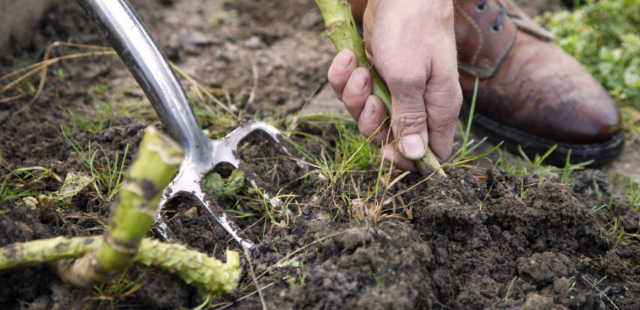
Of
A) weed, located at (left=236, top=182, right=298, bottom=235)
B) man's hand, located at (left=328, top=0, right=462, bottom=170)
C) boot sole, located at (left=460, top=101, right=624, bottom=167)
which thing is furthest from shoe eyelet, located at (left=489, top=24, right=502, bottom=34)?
weed, located at (left=236, top=182, right=298, bottom=235)

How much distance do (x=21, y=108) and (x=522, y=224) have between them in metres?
2.27

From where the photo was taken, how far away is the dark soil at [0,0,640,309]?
1.07 m

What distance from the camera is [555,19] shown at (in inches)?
113

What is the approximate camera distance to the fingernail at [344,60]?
156cm

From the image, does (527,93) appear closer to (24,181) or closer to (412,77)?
(412,77)

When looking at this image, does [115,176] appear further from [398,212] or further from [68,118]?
[398,212]

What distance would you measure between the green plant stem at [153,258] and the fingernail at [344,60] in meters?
0.85

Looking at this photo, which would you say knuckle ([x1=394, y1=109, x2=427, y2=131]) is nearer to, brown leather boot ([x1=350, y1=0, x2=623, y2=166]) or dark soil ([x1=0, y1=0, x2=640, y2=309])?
dark soil ([x1=0, y1=0, x2=640, y2=309])

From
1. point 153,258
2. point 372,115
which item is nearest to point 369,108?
point 372,115

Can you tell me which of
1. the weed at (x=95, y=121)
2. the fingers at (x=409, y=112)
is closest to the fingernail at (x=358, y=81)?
the fingers at (x=409, y=112)

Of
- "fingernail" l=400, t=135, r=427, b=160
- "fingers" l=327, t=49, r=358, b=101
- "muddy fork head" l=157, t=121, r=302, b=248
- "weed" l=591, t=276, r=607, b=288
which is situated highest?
"fingers" l=327, t=49, r=358, b=101

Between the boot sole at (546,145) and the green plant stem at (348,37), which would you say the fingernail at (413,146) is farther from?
the boot sole at (546,145)

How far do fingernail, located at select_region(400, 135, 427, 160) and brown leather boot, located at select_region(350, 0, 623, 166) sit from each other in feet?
2.68

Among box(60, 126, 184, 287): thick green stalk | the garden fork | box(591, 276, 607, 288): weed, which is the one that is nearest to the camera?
box(60, 126, 184, 287): thick green stalk
